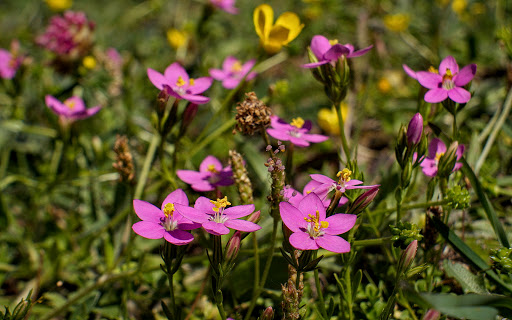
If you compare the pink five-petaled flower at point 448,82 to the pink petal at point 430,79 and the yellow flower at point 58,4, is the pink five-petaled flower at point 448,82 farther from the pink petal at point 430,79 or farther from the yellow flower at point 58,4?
the yellow flower at point 58,4

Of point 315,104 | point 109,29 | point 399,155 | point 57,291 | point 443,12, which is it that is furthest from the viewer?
point 109,29

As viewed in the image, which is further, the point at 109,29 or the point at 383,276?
the point at 109,29

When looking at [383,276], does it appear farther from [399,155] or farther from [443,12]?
[443,12]

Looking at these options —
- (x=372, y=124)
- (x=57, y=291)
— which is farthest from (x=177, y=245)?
(x=372, y=124)

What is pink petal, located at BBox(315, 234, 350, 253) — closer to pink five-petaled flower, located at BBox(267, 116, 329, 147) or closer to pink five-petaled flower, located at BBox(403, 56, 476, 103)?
pink five-petaled flower, located at BBox(267, 116, 329, 147)

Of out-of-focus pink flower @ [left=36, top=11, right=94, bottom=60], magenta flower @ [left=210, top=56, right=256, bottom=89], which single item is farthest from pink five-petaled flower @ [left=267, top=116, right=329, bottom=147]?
out-of-focus pink flower @ [left=36, top=11, right=94, bottom=60]

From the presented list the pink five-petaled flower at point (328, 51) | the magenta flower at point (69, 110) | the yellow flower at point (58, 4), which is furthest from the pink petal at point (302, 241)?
the yellow flower at point (58, 4)
